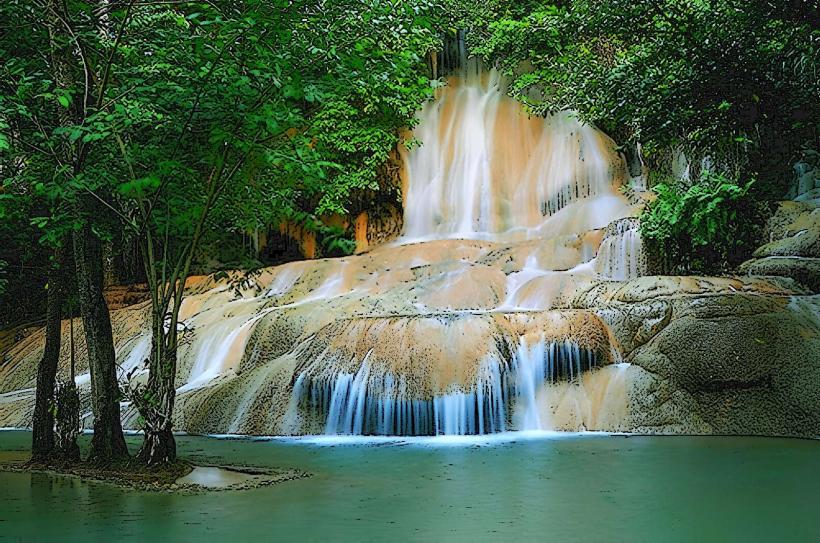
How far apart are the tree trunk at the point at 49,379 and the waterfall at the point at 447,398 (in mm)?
3382

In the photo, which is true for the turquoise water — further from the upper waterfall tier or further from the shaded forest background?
the upper waterfall tier

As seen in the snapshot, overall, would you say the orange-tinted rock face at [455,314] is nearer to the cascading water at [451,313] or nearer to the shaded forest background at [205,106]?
the cascading water at [451,313]

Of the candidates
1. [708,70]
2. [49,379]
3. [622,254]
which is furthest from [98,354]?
[622,254]

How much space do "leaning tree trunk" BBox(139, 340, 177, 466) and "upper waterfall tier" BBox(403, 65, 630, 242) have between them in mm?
11258

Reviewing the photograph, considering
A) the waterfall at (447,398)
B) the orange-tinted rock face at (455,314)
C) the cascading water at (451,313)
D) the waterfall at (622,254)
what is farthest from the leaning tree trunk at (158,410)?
the waterfall at (622,254)

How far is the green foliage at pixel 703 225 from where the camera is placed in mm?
11703

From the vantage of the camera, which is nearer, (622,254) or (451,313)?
(451,313)

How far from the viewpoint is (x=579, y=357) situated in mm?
9289

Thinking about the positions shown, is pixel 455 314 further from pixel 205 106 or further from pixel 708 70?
pixel 205 106

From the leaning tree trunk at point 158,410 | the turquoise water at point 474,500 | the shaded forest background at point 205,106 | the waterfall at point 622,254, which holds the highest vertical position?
the shaded forest background at point 205,106

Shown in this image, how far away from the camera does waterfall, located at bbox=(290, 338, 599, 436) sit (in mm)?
8883

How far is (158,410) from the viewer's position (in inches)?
220

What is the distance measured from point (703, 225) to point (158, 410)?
8.81 meters

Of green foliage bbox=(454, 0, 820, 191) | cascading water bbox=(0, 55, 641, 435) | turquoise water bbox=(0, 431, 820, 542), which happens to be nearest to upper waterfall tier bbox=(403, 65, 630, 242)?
cascading water bbox=(0, 55, 641, 435)
